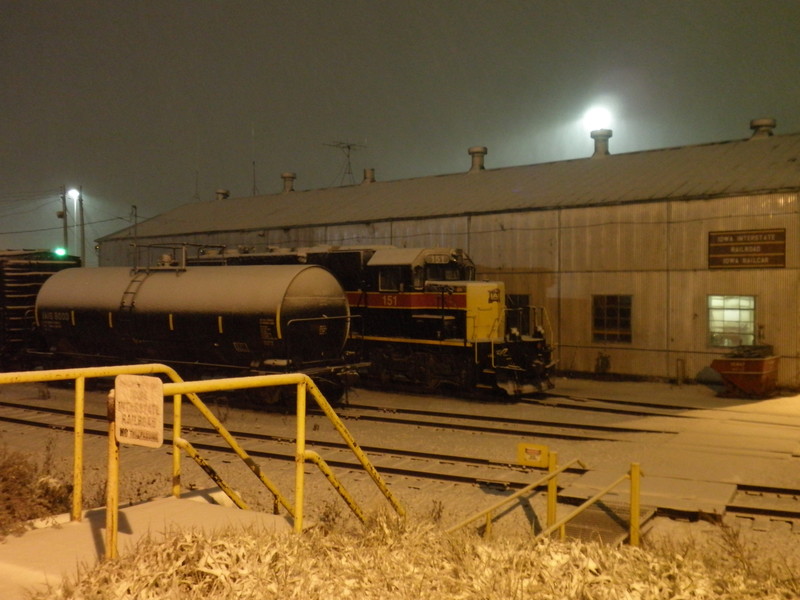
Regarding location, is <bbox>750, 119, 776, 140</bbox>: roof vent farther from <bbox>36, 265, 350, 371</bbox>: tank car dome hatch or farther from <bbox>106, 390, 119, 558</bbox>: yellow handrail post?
<bbox>106, 390, 119, 558</bbox>: yellow handrail post

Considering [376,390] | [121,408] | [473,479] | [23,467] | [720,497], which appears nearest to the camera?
[121,408]

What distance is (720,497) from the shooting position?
906 centimetres

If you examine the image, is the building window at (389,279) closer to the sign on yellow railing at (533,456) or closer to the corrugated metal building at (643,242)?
the corrugated metal building at (643,242)

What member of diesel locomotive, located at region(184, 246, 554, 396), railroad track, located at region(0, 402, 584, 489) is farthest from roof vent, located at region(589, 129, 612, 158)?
railroad track, located at region(0, 402, 584, 489)

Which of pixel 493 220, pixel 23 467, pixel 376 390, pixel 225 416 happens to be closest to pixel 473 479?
pixel 23 467

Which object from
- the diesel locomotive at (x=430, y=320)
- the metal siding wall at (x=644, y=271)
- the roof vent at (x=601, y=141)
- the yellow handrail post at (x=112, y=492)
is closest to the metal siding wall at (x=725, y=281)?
the metal siding wall at (x=644, y=271)

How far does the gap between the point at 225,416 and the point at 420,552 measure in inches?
420

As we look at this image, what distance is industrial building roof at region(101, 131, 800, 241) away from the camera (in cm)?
2036

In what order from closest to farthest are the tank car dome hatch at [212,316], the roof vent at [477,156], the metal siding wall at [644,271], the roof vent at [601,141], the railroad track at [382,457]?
the railroad track at [382,457] → the tank car dome hatch at [212,316] → the metal siding wall at [644,271] → the roof vent at [601,141] → the roof vent at [477,156]

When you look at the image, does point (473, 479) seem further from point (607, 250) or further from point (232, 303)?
point (607, 250)

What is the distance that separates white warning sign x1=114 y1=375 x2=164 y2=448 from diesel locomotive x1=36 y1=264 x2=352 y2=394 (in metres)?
10.3

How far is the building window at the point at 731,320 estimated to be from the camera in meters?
19.0

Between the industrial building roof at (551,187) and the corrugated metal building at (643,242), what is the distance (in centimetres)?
8

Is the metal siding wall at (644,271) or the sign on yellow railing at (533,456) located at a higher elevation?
the metal siding wall at (644,271)
